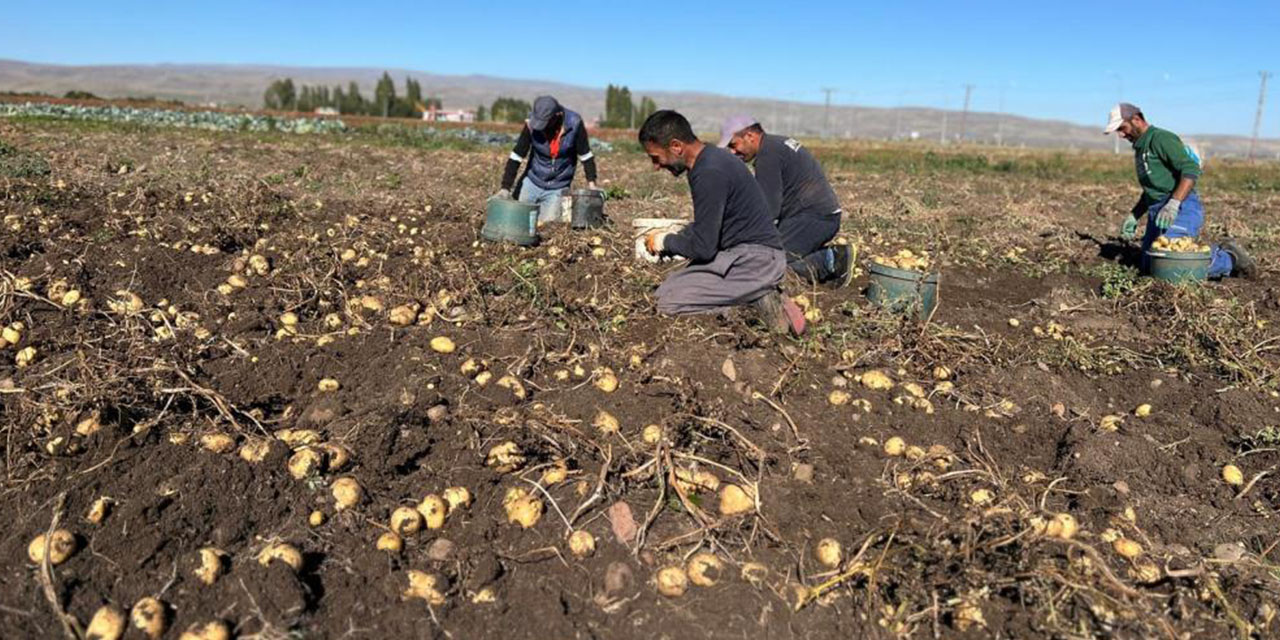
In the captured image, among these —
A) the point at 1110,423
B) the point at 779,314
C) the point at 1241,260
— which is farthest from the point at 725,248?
the point at 1241,260

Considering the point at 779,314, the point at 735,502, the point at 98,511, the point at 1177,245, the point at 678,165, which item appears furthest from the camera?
the point at 1177,245

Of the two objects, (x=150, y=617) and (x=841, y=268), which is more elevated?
(x=841, y=268)

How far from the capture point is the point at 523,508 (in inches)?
115

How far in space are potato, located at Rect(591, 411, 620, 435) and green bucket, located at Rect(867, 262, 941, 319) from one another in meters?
2.32

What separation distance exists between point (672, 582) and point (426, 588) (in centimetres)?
75

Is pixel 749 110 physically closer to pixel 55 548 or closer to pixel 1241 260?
pixel 1241 260

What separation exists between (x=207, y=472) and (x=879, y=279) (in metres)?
3.93

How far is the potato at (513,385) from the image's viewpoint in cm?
368

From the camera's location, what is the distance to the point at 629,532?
114 inches

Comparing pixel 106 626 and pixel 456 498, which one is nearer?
pixel 106 626

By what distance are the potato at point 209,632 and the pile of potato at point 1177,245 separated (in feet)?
21.7

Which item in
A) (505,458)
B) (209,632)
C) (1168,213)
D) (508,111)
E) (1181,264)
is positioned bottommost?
(209,632)

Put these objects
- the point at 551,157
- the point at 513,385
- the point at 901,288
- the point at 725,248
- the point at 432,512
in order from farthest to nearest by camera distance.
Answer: the point at 551,157, the point at 901,288, the point at 725,248, the point at 513,385, the point at 432,512

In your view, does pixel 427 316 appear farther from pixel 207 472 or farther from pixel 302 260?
pixel 207 472
